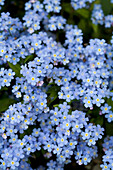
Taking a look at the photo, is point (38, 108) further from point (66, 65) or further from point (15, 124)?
point (66, 65)

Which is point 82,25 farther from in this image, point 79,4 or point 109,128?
point 109,128

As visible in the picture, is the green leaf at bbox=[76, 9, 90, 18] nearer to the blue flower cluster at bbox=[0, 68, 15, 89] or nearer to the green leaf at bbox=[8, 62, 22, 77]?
the green leaf at bbox=[8, 62, 22, 77]

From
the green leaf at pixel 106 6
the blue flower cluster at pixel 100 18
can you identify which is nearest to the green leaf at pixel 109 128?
the blue flower cluster at pixel 100 18

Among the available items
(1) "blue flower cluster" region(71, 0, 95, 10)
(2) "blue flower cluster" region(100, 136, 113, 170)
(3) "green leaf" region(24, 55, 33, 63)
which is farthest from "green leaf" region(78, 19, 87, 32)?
(2) "blue flower cluster" region(100, 136, 113, 170)

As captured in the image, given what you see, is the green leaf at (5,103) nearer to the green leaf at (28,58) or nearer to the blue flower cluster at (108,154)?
the green leaf at (28,58)

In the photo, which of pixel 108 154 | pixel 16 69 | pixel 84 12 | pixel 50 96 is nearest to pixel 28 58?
pixel 16 69

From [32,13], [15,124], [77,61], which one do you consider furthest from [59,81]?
[32,13]
